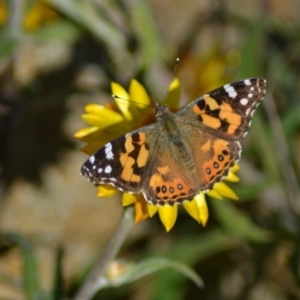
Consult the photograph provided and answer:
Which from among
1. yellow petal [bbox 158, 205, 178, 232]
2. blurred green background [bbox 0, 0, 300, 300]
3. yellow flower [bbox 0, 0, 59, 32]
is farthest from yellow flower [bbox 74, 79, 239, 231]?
yellow flower [bbox 0, 0, 59, 32]

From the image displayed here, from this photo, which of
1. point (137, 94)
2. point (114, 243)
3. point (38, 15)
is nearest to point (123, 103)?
point (137, 94)

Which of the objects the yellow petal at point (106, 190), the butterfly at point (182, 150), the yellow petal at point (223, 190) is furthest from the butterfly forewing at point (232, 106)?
the yellow petal at point (106, 190)

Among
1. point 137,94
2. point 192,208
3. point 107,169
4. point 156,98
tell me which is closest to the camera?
point 107,169

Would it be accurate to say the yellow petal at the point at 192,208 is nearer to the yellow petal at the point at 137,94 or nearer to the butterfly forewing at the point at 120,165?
the butterfly forewing at the point at 120,165

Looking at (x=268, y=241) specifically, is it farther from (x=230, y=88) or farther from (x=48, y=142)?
(x=48, y=142)

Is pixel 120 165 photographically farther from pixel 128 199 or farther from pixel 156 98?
pixel 156 98

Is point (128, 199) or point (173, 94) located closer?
point (128, 199)

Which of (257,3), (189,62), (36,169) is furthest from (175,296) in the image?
(257,3)

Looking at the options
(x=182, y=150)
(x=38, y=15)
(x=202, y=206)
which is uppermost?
(x=38, y=15)
